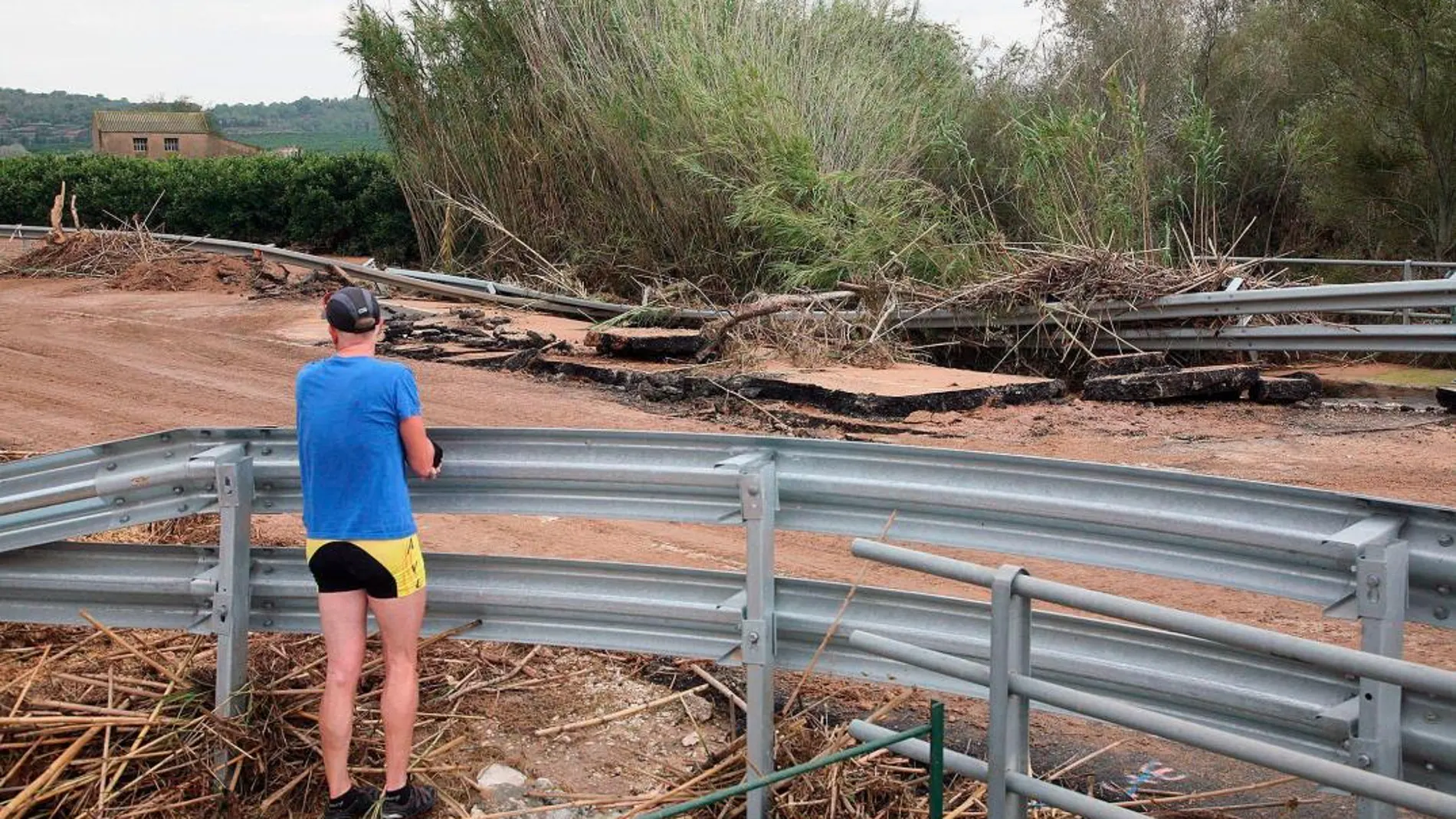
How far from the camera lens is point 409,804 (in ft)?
14.9

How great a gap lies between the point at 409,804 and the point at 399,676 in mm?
416

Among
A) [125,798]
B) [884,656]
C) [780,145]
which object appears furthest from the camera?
[780,145]

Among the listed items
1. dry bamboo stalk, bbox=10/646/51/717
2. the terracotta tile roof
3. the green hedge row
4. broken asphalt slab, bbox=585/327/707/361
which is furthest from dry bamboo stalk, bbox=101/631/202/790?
the terracotta tile roof

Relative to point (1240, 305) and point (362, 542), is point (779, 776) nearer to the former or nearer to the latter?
point (362, 542)

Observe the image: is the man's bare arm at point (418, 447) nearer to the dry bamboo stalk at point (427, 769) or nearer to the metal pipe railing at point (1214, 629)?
the dry bamboo stalk at point (427, 769)

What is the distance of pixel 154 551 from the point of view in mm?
5047

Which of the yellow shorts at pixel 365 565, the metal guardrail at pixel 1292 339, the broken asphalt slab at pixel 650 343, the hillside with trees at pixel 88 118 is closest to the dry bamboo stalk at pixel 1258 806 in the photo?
the yellow shorts at pixel 365 565

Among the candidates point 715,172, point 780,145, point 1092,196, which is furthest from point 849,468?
point 715,172

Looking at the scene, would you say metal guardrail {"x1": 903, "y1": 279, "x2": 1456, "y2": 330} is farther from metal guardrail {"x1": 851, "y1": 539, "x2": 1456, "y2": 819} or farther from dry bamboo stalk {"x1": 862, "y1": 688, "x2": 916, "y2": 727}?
metal guardrail {"x1": 851, "y1": 539, "x2": 1456, "y2": 819}

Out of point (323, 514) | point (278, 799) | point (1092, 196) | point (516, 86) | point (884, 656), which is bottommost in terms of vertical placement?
point (278, 799)

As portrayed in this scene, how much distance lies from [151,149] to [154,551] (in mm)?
67333

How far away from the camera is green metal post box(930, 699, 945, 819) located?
348 centimetres

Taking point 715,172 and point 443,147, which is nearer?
point 715,172

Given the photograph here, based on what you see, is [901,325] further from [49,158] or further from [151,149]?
[151,149]
